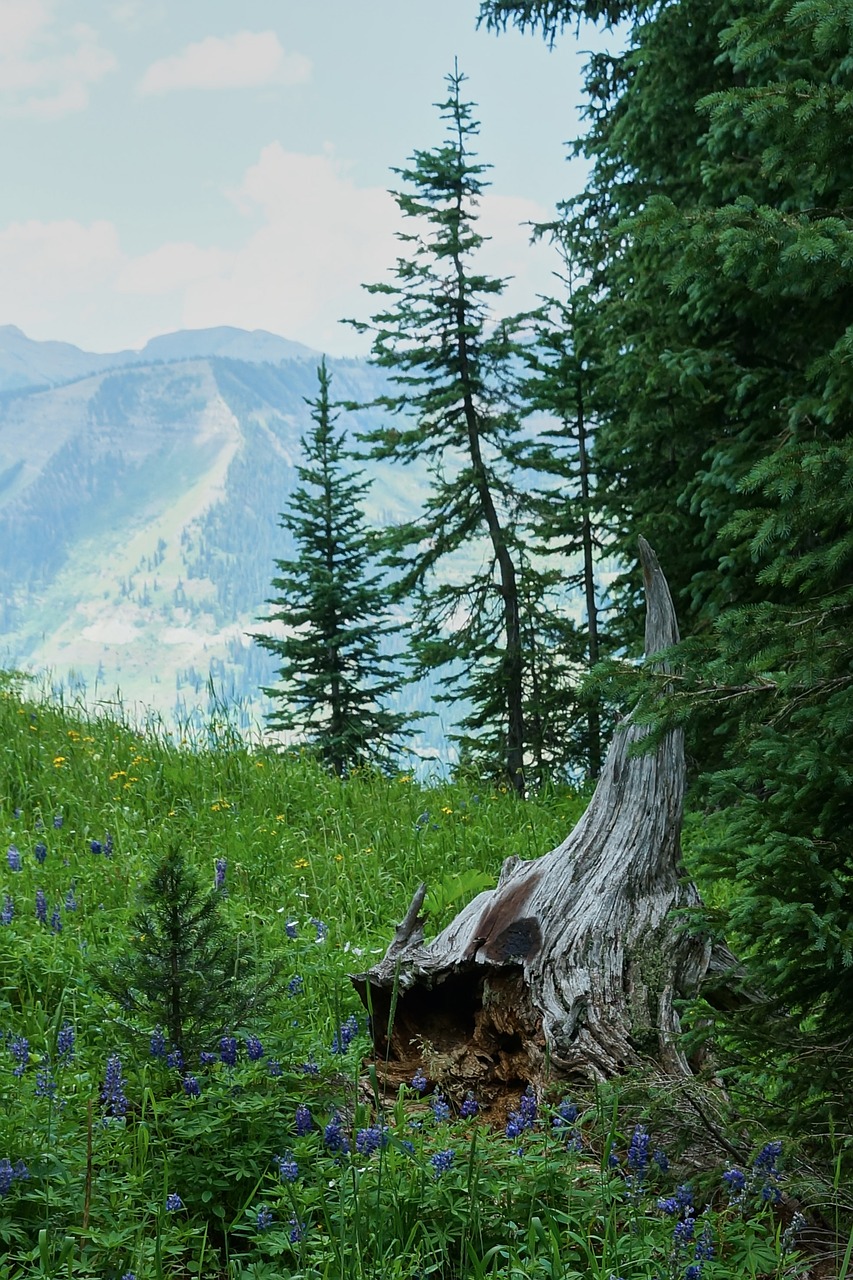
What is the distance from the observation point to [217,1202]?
9.08 feet

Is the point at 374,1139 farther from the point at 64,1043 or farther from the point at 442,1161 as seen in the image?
the point at 64,1043

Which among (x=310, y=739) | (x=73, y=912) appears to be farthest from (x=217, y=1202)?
(x=310, y=739)

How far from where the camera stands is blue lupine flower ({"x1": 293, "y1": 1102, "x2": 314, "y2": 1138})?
2740 millimetres

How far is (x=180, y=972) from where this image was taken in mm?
3133

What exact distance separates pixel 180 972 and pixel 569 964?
1.60 meters

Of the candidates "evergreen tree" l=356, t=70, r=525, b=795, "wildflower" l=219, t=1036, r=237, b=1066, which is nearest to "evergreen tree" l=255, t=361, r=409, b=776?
"evergreen tree" l=356, t=70, r=525, b=795

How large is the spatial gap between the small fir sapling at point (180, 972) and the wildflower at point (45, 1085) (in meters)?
0.32

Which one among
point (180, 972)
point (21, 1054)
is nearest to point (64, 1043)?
point (21, 1054)

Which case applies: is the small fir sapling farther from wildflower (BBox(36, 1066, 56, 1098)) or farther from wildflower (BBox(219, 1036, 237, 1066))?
wildflower (BBox(36, 1066, 56, 1098))

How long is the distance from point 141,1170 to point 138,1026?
0.68 meters

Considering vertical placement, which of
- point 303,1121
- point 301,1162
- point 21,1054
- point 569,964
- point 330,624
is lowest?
point 301,1162

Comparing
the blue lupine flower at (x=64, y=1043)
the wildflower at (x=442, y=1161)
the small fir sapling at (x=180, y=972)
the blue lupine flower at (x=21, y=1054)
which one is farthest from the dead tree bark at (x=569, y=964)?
the blue lupine flower at (x=21, y=1054)

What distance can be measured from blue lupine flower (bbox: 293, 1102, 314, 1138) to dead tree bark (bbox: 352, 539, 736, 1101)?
2.13ft

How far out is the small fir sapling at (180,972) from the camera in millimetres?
3076
